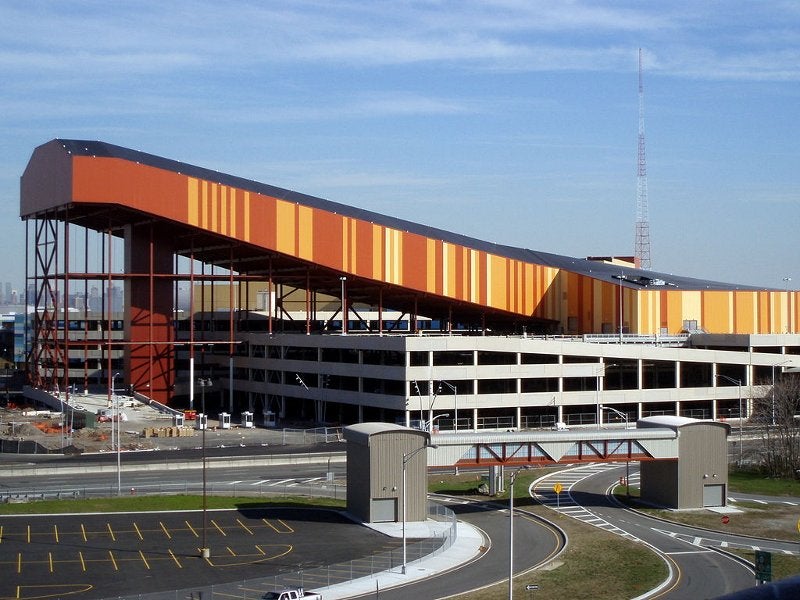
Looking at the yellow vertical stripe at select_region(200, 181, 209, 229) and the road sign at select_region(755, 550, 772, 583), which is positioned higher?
the yellow vertical stripe at select_region(200, 181, 209, 229)

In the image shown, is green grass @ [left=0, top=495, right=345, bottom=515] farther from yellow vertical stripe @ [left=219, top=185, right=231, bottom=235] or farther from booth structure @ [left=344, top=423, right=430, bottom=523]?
yellow vertical stripe @ [left=219, top=185, right=231, bottom=235]

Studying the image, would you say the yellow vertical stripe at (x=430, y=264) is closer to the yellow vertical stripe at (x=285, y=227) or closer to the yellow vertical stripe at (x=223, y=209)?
the yellow vertical stripe at (x=285, y=227)

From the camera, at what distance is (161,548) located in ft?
180

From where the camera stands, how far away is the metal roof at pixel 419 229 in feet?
394

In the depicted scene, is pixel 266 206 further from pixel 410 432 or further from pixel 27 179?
pixel 410 432

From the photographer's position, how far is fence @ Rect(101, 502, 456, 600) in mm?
43906

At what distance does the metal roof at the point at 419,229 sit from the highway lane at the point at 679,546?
5716cm

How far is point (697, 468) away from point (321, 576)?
93.0ft

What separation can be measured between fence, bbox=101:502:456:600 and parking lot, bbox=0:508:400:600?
142 centimetres

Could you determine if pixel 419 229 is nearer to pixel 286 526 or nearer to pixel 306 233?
pixel 306 233

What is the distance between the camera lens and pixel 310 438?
105 metres

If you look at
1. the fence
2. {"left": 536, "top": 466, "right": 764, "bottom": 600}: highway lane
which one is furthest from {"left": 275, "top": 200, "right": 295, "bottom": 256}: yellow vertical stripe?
the fence

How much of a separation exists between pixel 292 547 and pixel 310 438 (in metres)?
49.5

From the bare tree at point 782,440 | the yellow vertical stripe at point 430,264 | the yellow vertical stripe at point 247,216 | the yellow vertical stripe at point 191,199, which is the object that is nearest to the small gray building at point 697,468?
the bare tree at point 782,440
